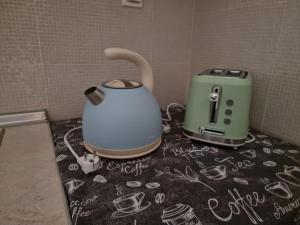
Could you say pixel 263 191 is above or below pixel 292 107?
below

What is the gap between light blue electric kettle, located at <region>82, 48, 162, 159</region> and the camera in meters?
0.50

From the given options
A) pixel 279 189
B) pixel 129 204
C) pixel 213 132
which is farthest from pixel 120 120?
pixel 279 189

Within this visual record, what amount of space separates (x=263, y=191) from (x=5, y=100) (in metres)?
0.84

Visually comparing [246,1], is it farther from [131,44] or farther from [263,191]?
[263,191]

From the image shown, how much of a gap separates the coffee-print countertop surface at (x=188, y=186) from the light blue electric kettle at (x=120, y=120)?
40 mm

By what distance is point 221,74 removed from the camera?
2.10ft

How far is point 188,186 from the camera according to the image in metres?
0.44

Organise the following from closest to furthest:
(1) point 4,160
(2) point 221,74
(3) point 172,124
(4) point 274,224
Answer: (4) point 274,224
(1) point 4,160
(2) point 221,74
(3) point 172,124

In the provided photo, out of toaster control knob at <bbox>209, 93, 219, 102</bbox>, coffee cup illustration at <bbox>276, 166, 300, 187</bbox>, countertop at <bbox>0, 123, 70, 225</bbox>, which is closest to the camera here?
countertop at <bbox>0, 123, 70, 225</bbox>

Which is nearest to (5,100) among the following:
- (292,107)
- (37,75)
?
(37,75)

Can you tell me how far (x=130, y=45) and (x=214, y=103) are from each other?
0.47 metres

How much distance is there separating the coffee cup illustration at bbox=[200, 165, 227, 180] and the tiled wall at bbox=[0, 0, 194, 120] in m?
0.56

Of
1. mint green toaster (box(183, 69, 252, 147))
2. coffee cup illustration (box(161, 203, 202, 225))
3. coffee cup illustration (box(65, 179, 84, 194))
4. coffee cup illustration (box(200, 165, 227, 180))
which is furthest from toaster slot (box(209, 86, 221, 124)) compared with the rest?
coffee cup illustration (box(65, 179, 84, 194))

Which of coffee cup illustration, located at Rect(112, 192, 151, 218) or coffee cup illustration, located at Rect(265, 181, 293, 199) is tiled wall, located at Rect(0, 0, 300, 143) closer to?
coffee cup illustration, located at Rect(265, 181, 293, 199)
